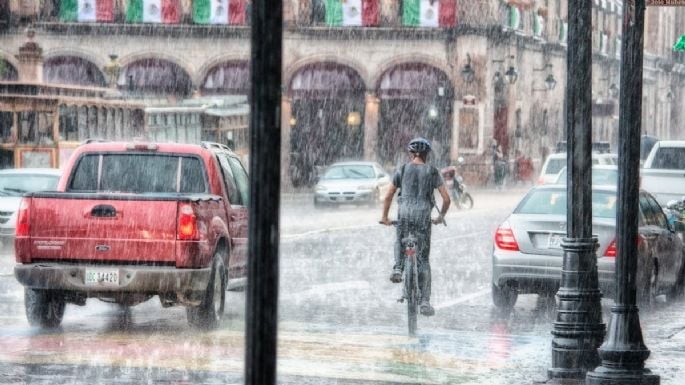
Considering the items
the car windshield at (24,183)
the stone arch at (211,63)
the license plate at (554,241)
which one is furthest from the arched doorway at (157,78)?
the license plate at (554,241)

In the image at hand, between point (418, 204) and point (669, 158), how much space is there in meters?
13.2

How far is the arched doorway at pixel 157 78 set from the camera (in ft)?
185

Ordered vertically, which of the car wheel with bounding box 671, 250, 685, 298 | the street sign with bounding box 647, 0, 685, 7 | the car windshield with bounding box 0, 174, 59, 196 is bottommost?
the car wheel with bounding box 671, 250, 685, 298

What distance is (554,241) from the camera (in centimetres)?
1545

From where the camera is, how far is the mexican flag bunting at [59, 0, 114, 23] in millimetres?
56344

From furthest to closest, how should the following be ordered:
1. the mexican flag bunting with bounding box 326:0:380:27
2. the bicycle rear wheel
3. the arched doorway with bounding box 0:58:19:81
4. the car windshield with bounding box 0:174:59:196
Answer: the mexican flag bunting with bounding box 326:0:380:27 < the arched doorway with bounding box 0:58:19:81 < the car windshield with bounding box 0:174:59:196 < the bicycle rear wheel

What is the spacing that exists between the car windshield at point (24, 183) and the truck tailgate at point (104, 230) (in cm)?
1147

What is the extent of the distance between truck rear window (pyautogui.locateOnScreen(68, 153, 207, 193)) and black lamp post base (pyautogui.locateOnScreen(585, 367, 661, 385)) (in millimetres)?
5448

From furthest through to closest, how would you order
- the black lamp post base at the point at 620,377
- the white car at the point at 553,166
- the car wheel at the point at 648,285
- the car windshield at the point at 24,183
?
the white car at the point at 553,166 < the car windshield at the point at 24,183 < the car wheel at the point at 648,285 < the black lamp post base at the point at 620,377

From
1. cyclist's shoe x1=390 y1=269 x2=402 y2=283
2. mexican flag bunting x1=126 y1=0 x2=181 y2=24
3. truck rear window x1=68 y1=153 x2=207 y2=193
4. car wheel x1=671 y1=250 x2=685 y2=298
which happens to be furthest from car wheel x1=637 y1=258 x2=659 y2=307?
mexican flag bunting x1=126 y1=0 x2=181 y2=24

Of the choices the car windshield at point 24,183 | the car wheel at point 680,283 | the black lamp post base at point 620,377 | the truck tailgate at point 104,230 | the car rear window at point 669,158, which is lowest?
the car wheel at point 680,283

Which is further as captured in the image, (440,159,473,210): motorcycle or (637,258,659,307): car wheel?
(440,159,473,210): motorcycle

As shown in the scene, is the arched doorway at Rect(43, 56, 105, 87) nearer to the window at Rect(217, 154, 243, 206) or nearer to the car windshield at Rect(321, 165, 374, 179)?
the car windshield at Rect(321, 165, 374, 179)

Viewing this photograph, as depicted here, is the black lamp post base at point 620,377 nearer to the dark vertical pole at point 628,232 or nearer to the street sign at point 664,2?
the dark vertical pole at point 628,232
